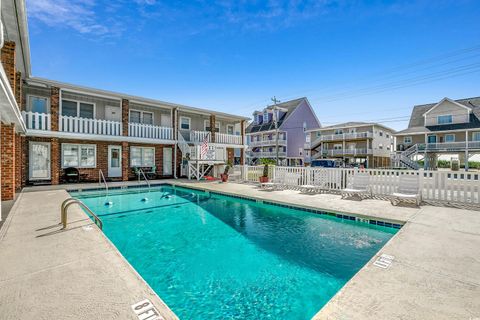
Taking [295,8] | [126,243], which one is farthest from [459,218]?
[295,8]

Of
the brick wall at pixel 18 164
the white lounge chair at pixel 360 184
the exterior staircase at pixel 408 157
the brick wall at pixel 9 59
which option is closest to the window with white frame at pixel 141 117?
the brick wall at pixel 18 164

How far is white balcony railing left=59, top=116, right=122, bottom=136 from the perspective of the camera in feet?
43.1

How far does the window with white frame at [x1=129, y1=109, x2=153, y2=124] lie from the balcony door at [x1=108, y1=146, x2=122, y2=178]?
95.2 inches

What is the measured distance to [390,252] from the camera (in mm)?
4000

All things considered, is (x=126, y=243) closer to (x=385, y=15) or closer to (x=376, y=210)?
(x=376, y=210)

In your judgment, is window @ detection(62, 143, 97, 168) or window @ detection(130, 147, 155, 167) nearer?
window @ detection(62, 143, 97, 168)

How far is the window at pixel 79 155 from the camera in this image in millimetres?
14125

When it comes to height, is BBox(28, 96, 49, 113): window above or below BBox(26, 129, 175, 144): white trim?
above

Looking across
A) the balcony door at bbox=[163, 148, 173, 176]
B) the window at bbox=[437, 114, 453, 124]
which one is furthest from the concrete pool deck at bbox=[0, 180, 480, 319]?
the window at bbox=[437, 114, 453, 124]

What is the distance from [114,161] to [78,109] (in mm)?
3904

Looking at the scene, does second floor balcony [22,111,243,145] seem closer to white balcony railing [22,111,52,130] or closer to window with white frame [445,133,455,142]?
white balcony railing [22,111,52,130]

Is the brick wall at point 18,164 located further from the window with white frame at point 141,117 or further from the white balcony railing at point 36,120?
the window with white frame at point 141,117

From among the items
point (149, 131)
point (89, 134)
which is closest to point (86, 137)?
point (89, 134)

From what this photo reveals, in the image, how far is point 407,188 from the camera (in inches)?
343
